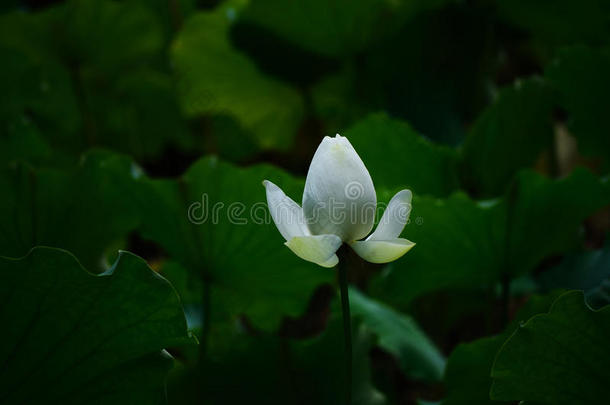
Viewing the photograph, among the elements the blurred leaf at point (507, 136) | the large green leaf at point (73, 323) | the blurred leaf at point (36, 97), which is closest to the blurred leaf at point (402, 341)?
the blurred leaf at point (507, 136)

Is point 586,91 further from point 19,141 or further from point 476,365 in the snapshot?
point 19,141

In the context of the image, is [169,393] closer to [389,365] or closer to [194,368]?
[194,368]

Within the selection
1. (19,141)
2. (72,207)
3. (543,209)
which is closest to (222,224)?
(72,207)

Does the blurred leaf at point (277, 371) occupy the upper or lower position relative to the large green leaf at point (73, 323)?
lower

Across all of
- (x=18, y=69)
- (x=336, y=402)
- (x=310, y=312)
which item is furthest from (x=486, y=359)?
(x=18, y=69)

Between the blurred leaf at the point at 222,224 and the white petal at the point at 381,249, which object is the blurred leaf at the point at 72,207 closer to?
the blurred leaf at the point at 222,224

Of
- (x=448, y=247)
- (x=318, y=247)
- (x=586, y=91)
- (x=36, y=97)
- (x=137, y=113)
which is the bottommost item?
(x=137, y=113)

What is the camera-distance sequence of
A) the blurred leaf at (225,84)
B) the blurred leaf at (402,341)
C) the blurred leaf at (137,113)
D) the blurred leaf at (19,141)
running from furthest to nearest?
the blurred leaf at (137,113)
the blurred leaf at (225,84)
the blurred leaf at (19,141)
the blurred leaf at (402,341)
